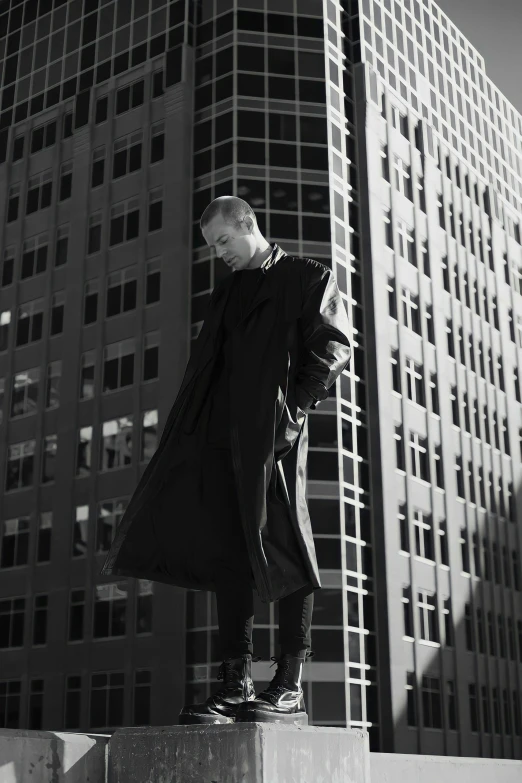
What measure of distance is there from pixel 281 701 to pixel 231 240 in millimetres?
2135

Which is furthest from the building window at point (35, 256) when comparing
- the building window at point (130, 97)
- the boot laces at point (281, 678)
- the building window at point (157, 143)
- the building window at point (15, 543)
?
the boot laces at point (281, 678)

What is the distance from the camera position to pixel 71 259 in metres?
44.1

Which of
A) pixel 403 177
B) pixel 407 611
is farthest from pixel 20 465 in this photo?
pixel 403 177

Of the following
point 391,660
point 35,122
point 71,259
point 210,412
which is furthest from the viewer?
point 35,122

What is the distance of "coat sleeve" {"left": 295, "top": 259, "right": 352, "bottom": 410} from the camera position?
454 cm

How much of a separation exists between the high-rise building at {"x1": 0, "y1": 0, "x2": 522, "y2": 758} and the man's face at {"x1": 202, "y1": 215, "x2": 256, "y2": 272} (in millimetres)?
28445

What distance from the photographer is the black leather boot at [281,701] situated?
375cm

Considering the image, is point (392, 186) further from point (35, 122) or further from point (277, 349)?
point (277, 349)

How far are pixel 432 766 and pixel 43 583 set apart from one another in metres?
36.3

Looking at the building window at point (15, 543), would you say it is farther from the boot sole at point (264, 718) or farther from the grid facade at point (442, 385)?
the boot sole at point (264, 718)

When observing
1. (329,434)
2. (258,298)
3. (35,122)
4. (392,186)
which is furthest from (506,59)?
(258,298)

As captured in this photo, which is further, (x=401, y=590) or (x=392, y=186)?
(x=392, y=186)

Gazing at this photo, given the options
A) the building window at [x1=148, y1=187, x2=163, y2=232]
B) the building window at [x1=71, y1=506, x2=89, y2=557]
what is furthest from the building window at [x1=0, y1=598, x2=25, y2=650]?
the building window at [x1=148, y1=187, x2=163, y2=232]

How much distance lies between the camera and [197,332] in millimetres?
40094
